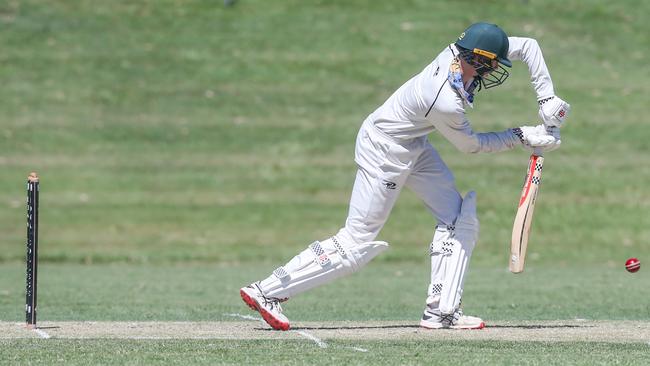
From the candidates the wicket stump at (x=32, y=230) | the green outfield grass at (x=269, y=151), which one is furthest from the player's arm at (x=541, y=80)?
the wicket stump at (x=32, y=230)

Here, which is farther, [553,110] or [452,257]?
[452,257]

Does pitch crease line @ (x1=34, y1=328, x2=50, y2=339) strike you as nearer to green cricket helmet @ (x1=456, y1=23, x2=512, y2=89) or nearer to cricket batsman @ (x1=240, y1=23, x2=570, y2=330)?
cricket batsman @ (x1=240, y1=23, x2=570, y2=330)

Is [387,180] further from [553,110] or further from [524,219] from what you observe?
[553,110]

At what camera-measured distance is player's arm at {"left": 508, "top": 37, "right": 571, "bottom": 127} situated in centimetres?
881

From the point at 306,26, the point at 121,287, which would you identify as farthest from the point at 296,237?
the point at 306,26

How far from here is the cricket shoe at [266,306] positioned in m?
8.91

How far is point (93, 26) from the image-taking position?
2694cm

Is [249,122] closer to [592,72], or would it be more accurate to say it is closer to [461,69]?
[592,72]

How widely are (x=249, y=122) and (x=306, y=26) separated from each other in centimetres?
429

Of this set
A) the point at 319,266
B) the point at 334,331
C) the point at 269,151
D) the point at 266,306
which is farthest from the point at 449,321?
the point at 269,151

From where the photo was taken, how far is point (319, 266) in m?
8.84

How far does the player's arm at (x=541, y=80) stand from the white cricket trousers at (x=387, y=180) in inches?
33.8

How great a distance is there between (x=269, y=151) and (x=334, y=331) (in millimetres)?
14228

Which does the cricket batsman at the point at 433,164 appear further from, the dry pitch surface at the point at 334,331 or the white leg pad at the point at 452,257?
the dry pitch surface at the point at 334,331
